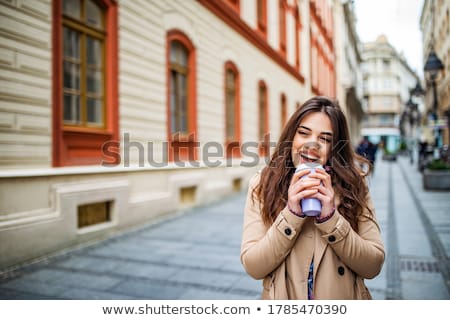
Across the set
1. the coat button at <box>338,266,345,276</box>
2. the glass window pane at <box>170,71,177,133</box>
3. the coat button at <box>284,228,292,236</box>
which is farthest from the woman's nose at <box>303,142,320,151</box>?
the glass window pane at <box>170,71,177,133</box>

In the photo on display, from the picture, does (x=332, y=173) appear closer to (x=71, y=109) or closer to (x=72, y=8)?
(x=71, y=109)

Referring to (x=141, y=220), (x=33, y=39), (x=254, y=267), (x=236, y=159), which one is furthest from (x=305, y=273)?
(x=236, y=159)

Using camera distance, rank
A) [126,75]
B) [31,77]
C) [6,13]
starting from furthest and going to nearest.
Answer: [126,75], [31,77], [6,13]

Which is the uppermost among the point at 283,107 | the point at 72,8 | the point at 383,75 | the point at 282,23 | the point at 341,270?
the point at 282,23

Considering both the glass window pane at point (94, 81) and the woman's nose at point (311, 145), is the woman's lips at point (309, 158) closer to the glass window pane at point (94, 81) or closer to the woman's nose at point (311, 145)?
the woman's nose at point (311, 145)

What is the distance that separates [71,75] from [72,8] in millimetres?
988

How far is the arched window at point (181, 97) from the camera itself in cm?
883

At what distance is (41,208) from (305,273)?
4.61 m

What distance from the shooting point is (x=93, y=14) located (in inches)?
262

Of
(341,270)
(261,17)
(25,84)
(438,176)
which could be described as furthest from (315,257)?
(261,17)

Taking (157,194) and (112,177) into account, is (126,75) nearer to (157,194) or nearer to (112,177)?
(112,177)

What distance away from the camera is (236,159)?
39.6 feet

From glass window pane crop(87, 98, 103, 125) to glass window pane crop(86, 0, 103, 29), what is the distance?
121 cm

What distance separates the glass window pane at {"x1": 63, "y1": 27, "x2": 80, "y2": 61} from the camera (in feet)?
19.9
